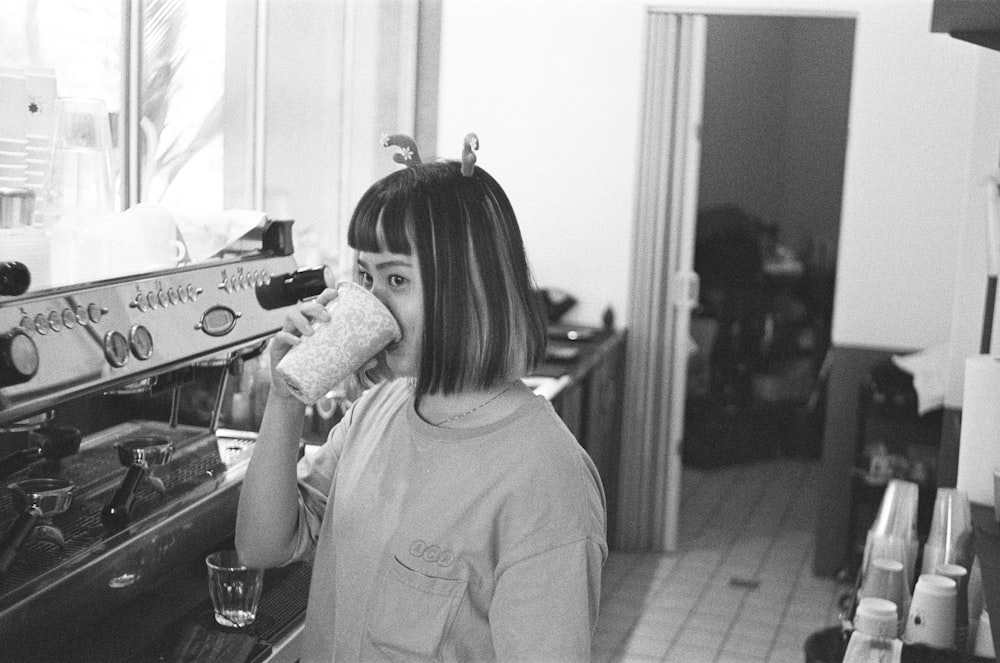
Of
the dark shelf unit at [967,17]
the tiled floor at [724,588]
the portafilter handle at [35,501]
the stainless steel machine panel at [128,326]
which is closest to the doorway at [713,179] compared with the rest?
the tiled floor at [724,588]

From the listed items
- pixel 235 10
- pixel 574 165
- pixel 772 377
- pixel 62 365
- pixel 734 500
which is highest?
pixel 235 10

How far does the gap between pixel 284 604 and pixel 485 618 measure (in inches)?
25.4

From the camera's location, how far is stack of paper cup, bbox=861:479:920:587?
7.80ft

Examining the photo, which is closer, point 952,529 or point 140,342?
point 140,342

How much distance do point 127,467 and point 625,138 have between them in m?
3.26

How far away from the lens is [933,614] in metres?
2.05

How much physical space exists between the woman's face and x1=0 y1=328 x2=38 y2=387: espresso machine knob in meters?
0.42

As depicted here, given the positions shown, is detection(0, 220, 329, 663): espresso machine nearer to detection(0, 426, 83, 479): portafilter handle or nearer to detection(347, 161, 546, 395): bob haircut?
detection(0, 426, 83, 479): portafilter handle

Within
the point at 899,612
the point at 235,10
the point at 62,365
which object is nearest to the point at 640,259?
the point at 235,10

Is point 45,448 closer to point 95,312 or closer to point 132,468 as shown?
point 132,468

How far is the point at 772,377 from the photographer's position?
662cm

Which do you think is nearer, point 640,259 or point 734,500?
point 640,259

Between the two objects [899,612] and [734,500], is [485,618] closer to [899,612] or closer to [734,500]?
[899,612]

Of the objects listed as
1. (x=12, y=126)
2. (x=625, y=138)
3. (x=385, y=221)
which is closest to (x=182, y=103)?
(x=12, y=126)
